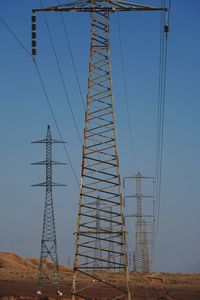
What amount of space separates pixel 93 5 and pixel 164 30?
416 centimetres

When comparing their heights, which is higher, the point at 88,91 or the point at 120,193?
the point at 88,91

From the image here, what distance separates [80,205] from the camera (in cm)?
2592

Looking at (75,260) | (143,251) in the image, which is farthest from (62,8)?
(143,251)

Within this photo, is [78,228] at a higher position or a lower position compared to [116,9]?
lower

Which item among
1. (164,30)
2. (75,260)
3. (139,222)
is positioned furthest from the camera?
(139,222)

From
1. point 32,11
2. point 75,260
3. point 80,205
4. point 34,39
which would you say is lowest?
point 75,260

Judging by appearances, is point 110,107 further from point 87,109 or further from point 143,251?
point 143,251

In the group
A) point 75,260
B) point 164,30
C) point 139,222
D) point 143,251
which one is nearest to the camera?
point 75,260

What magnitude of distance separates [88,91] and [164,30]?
15.5 ft

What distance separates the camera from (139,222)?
257 ft

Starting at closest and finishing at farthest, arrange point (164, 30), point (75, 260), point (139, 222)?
1. point (75, 260)
2. point (164, 30)
3. point (139, 222)

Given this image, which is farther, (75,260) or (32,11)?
Answer: (32,11)

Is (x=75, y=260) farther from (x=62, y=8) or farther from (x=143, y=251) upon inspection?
(x=143, y=251)

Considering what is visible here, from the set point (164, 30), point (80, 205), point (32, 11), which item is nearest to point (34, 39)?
point (32, 11)
